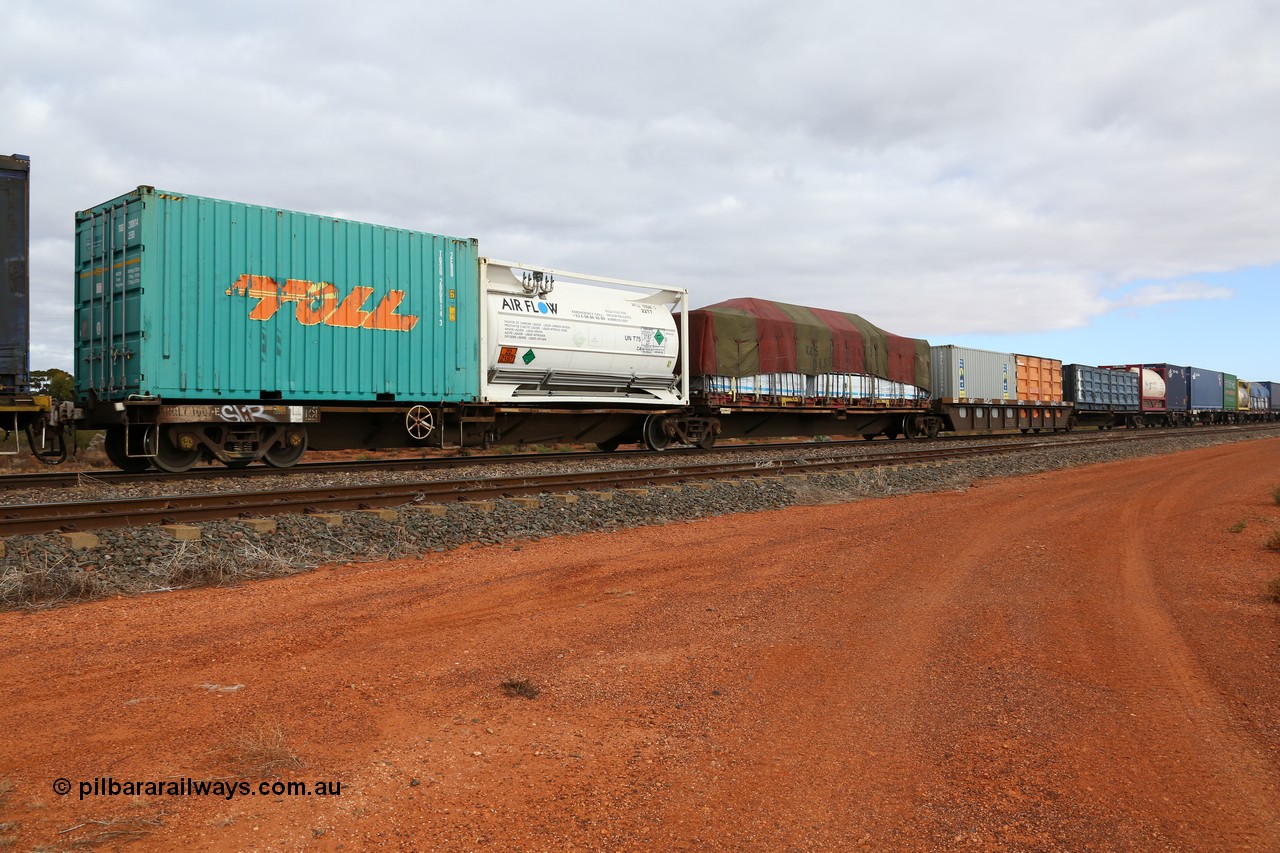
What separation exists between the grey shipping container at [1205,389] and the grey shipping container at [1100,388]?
804 centimetres

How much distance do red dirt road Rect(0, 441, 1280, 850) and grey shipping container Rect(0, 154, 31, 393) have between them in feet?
18.5

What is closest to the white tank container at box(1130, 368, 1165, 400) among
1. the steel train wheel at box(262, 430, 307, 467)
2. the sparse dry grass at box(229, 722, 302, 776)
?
the steel train wheel at box(262, 430, 307, 467)

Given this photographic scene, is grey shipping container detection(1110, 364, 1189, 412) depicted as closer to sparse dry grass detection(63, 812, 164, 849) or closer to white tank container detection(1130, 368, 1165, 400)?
white tank container detection(1130, 368, 1165, 400)

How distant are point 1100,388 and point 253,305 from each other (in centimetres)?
3958

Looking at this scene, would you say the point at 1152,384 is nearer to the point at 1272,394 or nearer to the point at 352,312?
the point at 1272,394

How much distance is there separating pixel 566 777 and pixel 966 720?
6.32 feet

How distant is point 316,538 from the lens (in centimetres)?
746

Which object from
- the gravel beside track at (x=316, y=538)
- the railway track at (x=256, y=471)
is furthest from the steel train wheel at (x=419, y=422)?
the gravel beside track at (x=316, y=538)

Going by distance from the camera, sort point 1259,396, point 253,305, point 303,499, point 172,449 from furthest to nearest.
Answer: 1. point 1259,396
2. point 253,305
3. point 172,449
4. point 303,499

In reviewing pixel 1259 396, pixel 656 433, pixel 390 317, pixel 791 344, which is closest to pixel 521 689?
pixel 390 317

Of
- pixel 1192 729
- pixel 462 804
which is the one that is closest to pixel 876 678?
pixel 1192 729

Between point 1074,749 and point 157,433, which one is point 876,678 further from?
point 157,433

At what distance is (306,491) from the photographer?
894 cm

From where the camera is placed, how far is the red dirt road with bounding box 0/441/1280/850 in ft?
9.38
